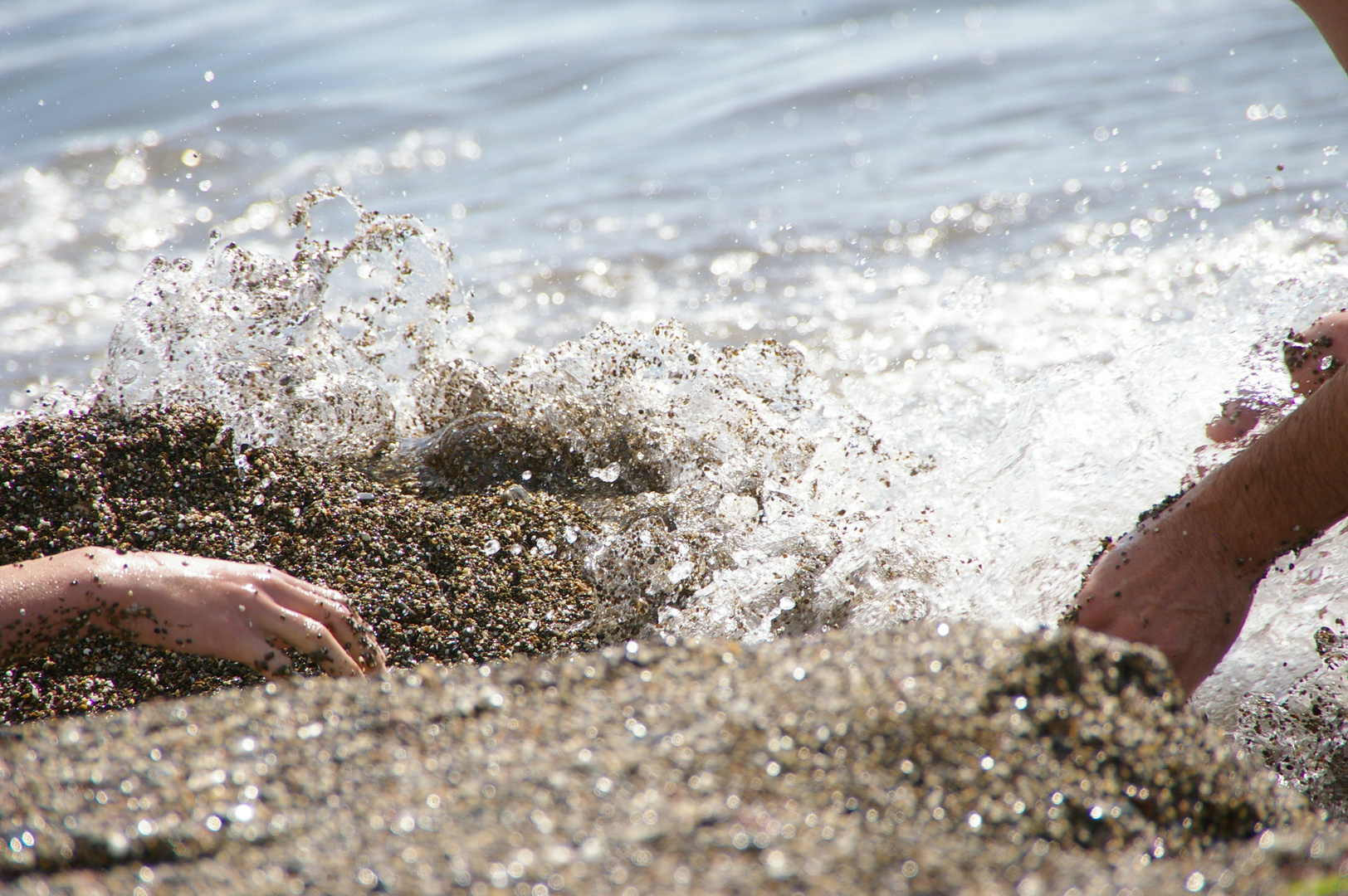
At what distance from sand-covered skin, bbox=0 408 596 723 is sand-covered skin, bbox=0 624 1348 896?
0.97m

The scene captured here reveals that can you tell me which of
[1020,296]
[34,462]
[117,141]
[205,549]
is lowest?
[1020,296]

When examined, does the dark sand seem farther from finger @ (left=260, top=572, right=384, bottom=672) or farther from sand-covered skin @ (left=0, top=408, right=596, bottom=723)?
sand-covered skin @ (left=0, top=408, right=596, bottom=723)

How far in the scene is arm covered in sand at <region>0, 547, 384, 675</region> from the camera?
6.12 ft

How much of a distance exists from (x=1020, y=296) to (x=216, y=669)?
13.1ft

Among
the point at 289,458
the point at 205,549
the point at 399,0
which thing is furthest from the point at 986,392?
the point at 399,0

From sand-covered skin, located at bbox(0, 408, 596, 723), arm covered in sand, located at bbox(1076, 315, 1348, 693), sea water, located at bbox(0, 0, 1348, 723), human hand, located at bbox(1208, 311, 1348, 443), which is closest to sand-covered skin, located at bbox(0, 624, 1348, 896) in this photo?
arm covered in sand, located at bbox(1076, 315, 1348, 693)

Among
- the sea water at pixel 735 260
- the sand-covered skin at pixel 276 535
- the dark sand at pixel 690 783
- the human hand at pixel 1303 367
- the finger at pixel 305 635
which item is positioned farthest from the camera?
the sea water at pixel 735 260

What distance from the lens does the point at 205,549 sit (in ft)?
8.09

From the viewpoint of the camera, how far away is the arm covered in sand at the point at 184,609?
187 centimetres

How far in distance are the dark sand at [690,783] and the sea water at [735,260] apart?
111 cm

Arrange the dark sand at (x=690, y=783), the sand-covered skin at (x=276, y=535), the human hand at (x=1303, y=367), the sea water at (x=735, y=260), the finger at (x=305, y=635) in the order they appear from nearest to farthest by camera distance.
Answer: the dark sand at (x=690, y=783), the finger at (x=305, y=635), the sand-covered skin at (x=276, y=535), the human hand at (x=1303, y=367), the sea water at (x=735, y=260)

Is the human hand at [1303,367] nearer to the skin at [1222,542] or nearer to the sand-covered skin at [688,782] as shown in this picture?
the skin at [1222,542]

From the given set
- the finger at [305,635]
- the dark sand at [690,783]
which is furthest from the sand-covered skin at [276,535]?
the dark sand at [690,783]

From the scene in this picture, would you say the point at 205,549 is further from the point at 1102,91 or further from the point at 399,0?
the point at 399,0
